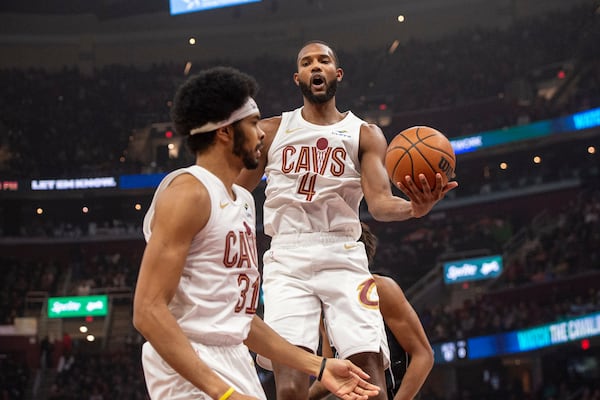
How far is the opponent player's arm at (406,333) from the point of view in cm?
569

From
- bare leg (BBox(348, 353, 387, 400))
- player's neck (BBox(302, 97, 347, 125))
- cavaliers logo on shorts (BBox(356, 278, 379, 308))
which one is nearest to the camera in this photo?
bare leg (BBox(348, 353, 387, 400))

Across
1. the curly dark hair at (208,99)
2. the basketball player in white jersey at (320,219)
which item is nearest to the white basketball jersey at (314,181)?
the basketball player in white jersey at (320,219)

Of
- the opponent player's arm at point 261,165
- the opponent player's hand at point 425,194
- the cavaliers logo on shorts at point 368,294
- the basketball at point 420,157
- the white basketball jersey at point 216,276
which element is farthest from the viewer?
the opponent player's arm at point 261,165

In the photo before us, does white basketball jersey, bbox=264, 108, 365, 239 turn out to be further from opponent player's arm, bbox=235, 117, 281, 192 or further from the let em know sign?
the let em know sign

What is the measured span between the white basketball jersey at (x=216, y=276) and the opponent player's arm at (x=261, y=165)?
1.98 meters

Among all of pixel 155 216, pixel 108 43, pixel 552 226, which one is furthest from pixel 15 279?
pixel 155 216

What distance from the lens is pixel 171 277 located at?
315 centimetres

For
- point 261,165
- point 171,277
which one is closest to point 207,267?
point 171,277

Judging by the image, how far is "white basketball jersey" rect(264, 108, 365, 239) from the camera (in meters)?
5.30

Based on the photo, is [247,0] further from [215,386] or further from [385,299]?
[215,386]

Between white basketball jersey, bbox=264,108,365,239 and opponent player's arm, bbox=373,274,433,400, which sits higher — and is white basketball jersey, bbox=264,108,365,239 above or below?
above

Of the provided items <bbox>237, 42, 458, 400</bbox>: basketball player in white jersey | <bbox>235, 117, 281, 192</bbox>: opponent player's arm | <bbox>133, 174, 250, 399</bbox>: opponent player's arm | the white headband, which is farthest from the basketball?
<bbox>133, 174, 250, 399</bbox>: opponent player's arm

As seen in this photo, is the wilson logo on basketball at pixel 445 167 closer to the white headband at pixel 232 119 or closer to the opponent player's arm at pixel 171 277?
the white headband at pixel 232 119

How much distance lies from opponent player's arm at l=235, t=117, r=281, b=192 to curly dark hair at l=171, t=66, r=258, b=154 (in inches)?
77.1
